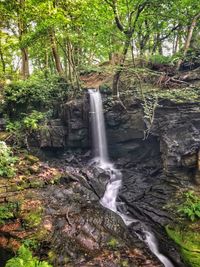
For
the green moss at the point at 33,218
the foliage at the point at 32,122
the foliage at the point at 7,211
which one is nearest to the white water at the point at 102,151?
the green moss at the point at 33,218

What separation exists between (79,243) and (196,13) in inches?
416

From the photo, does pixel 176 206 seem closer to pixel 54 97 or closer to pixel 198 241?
pixel 198 241

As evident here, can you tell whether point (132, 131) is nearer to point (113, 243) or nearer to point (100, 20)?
point (100, 20)

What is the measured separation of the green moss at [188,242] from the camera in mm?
6002

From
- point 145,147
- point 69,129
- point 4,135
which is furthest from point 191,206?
point 4,135

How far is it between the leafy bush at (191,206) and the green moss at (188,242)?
1.46 feet

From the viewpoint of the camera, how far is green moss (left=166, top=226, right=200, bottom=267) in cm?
600

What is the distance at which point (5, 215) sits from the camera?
6.11 metres

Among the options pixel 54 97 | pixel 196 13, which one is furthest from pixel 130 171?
pixel 196 13

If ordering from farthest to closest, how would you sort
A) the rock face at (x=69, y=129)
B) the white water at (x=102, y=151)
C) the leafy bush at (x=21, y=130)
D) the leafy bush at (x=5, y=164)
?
the rock face at (x=69, y=129)
the leafy bush at (x=21, y=130)
the white water at (x=102, y=151)
the leafy bush at (x=5, y=164)

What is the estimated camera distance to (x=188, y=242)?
6.35 metres

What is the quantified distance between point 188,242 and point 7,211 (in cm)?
494

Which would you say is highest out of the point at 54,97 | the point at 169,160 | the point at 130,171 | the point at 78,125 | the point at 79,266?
the point at 54,97

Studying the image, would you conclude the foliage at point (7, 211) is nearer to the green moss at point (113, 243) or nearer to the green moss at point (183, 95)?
the green moss at point (113, 243)
